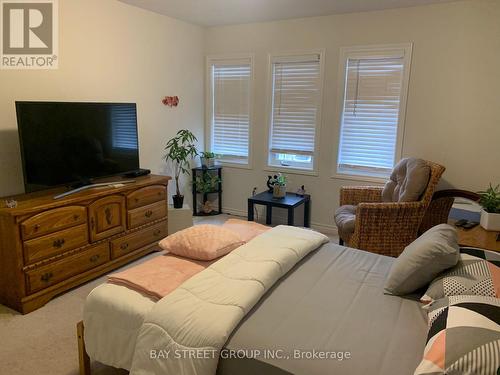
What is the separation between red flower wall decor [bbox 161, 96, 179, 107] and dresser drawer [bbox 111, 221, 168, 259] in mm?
1498

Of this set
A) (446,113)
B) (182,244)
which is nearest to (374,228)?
(446,113)

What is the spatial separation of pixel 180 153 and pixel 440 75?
293 cm

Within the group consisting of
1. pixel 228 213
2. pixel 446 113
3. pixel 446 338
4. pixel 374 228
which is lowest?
pixel 228 213

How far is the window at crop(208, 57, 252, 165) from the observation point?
468cm

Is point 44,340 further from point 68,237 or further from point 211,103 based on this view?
point 211,103

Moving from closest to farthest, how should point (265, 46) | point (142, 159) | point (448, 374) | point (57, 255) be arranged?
point (448, 374), point (57, 255), point (142, 159), point (265, 46)

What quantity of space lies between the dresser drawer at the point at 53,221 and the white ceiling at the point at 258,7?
222 centimetres

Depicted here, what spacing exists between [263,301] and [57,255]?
1846 mm

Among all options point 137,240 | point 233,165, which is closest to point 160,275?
point 137,240

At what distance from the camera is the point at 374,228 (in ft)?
10.2

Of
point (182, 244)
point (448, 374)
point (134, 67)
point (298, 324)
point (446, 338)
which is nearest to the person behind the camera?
point (448, 374)

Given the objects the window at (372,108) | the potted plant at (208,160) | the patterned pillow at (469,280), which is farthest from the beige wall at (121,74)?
the patterned pillow at (469,280)

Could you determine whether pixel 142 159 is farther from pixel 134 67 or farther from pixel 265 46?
pixel 265 46

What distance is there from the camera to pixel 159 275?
1872 mm
